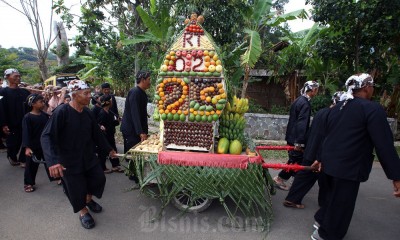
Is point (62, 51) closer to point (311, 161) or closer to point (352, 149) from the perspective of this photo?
point (311, 161)

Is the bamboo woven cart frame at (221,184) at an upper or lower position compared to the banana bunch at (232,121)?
lower

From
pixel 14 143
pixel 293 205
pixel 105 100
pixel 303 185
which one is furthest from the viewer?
pixel 14 143

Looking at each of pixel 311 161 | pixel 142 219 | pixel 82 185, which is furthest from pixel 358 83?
pixel 82 185

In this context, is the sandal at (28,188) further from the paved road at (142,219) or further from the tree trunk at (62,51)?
the tree trunk at (62,51)

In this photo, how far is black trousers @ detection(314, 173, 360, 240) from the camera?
9.37 feet

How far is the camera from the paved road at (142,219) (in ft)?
10.7

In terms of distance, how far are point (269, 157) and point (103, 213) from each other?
408cm

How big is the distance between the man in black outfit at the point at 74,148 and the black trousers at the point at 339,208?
2645mm

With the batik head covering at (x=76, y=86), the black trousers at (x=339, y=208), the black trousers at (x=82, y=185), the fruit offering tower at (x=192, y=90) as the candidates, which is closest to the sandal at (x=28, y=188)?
the black trousers at (x=82, y=185)

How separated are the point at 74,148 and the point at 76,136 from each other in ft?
0.46

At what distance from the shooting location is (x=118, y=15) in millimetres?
8797

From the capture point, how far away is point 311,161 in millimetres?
3672

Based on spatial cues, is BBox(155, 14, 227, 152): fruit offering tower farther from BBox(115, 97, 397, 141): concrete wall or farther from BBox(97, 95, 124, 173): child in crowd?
BBox(115, 97, 397, 141): concrete wall

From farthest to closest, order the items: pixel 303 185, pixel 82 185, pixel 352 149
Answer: pixel 303 185
pixel 82 185
pixel 352 149
